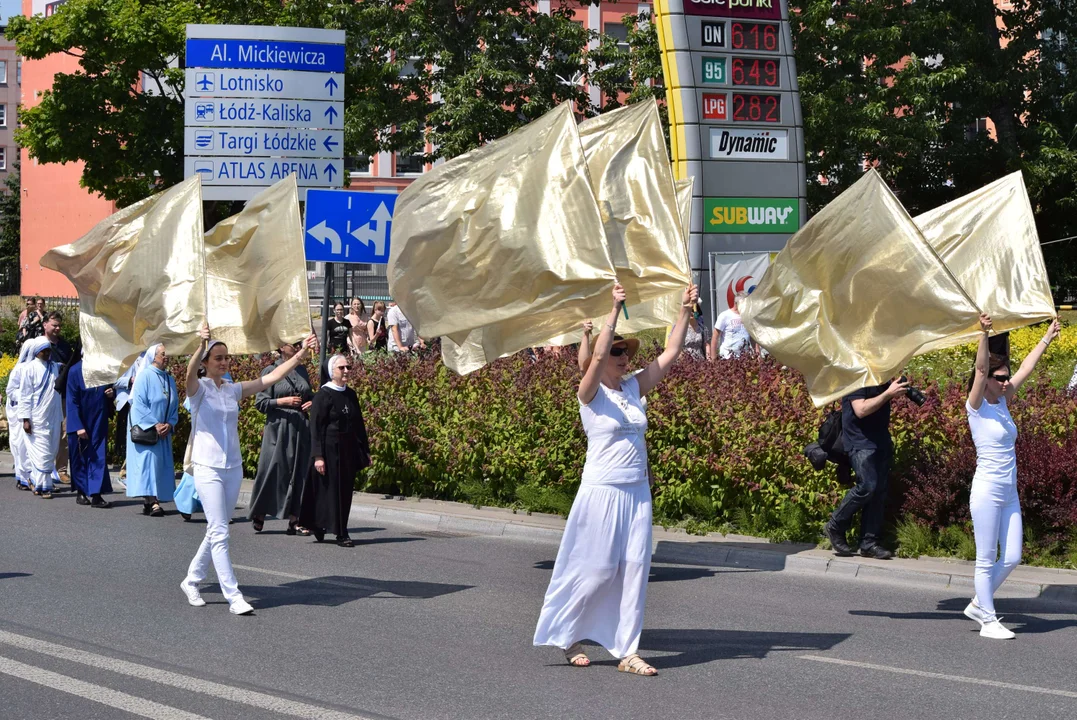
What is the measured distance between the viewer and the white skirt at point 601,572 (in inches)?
301

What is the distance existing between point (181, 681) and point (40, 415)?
10.3 meters

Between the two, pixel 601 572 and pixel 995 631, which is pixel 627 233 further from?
pixel 995 631

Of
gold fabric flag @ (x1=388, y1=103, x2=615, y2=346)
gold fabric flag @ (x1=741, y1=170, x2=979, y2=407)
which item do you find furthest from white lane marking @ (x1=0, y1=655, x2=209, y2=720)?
gold fabric flag @ (x1=741, y1=170, x2=979, y2=407)

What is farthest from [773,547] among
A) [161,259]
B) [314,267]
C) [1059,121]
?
[314,267]

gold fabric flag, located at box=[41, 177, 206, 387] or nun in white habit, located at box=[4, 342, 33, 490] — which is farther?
nun in white habit, located at box=[4, 342, 33, 490]

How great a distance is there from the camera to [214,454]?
9.56 metres

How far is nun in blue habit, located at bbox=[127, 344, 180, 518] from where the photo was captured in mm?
14586

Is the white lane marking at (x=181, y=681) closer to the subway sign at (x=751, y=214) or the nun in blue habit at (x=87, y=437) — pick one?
the nun in blue habit at (x=87, y=437)

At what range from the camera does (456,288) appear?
8359 mm

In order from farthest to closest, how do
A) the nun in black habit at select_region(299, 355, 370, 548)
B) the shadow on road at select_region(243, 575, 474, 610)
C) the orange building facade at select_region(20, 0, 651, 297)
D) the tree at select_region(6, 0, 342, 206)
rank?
the orange building facade at select_region(20, 0, 651, 297)
the tree at select_region(6, 0, 342, 206)
the nun in black habit at select_region(299, 355, 370, 548)
the shadow on road at select_region(243, 575, 474, 610)

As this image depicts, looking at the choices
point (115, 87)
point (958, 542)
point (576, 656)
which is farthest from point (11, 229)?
point (576, 656)

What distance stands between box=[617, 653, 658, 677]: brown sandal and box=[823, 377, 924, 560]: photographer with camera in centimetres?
409

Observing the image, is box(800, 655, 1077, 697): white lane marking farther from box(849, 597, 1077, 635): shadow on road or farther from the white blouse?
the white blouse

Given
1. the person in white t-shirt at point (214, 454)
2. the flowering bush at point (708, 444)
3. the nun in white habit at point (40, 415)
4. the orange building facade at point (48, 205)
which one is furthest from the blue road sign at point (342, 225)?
the orange building facade at point (48, 205)
